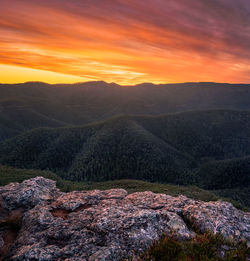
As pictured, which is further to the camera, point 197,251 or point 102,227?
point 102,227

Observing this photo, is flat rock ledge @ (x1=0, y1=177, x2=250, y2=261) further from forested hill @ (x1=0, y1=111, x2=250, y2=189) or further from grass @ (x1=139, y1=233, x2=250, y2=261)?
forested hill @ (x1=0, y1=111, x2=250, y2=189)

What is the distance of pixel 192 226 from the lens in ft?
38.2

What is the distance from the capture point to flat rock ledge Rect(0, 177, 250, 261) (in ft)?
31.4

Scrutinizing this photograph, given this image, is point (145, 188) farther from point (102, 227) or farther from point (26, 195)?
point (102, 227)

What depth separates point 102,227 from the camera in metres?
11.1

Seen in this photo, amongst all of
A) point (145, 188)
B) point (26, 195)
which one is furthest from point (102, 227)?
point (145, 188)

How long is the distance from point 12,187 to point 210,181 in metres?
132

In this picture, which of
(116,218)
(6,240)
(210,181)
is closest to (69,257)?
(116,218)

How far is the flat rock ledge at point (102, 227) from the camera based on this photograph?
9578 mm

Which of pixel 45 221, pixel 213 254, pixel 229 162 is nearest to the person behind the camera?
pixel 213 254

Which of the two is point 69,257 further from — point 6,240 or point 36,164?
point 36,164

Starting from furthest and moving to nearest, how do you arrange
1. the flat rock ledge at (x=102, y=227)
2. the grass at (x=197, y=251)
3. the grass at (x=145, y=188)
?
the grass at (x=145, y=188)
the flat rock ledge at (x=102, y=227)
the grass at (x=197, y=251)

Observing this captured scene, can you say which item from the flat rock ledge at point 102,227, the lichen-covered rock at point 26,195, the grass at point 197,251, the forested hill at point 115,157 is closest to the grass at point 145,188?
the lichen-covered rock at point 26,195

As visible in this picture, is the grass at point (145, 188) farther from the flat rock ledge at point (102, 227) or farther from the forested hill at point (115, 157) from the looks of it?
the forested hill at point (115, 157)
